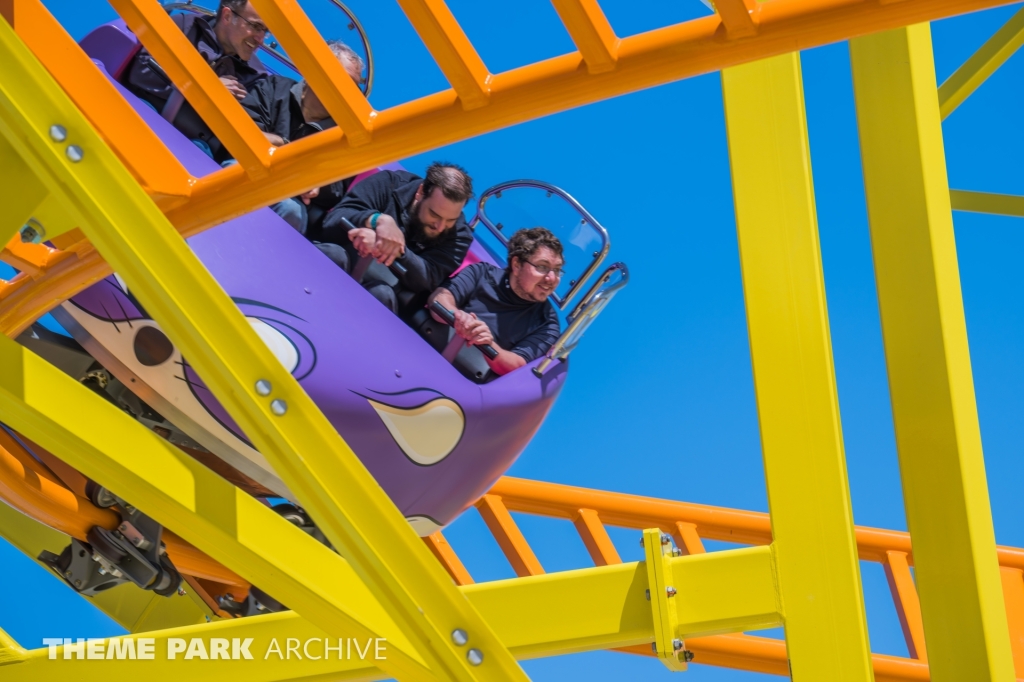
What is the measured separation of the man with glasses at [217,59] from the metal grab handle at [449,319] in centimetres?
73

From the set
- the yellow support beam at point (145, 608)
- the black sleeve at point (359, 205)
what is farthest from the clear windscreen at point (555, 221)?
the yellow support beam at point (145, 608)

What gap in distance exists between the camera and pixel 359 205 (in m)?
3.10

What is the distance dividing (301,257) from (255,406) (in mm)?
1203

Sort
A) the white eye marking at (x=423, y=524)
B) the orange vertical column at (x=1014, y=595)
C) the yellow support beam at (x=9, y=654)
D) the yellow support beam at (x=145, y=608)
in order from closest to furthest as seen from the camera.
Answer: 1. the yellow support beam at (x=9, y=654)
2. the white eye marking at (x=423, y=524)
3. the yellow support beam at (x=145, y=608)
4. the orange vertical column at (x=1014, y=595)

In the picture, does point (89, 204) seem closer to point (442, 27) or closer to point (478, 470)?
point (442, 27)

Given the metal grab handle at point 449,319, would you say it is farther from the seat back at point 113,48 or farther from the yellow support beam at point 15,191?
the yellow support beam at point 15,191

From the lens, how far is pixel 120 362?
8.31 ft

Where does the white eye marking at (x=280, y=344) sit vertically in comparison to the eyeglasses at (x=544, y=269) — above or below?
below

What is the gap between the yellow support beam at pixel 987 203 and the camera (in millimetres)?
3490

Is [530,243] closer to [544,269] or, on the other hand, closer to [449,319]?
[544,269]

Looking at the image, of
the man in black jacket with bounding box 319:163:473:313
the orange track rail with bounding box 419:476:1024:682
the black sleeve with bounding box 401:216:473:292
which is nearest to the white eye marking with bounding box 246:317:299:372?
the man in black jacket with bounding box 319:163:473:313

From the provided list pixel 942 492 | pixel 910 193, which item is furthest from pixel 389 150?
pixel 942 492

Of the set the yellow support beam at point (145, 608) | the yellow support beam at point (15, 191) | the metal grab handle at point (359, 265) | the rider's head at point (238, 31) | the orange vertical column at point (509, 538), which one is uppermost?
the rider's head at point (238, 31)

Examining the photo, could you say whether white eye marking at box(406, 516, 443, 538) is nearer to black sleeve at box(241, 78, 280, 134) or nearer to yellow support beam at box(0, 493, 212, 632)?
yellow support beam at box(0, 493, 212, 632)
